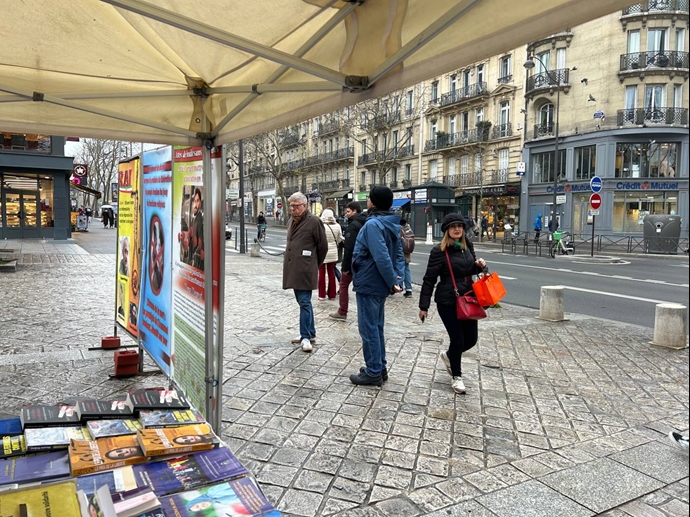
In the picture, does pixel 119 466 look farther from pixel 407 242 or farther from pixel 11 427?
pixel 407 242

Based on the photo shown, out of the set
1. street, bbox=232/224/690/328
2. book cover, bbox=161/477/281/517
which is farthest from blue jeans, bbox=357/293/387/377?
street, bbox=232/224/690/328

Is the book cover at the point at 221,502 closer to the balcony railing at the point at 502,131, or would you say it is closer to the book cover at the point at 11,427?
the book cover at the point at 11,427

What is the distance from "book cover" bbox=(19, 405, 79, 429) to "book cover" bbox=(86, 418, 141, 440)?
0.11m

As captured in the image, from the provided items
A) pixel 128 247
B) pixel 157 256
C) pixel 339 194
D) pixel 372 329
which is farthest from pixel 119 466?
pixel 339 194

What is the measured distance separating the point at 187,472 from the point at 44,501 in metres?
0.48

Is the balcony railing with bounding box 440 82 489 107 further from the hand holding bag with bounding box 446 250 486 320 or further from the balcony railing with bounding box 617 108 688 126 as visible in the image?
the hand holding bag with bounding box 446 250 486 320

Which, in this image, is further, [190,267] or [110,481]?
[190,267]

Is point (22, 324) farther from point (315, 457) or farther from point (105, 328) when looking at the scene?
point (315, 457)

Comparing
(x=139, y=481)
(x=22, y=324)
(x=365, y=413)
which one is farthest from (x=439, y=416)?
(x=22, y=324)

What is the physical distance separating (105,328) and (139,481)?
19.7 ft

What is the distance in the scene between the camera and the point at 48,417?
2.32 m

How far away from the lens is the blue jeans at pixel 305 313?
6.09 meters

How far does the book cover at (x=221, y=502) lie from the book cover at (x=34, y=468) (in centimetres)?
48

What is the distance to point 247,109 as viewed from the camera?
2.92 m
